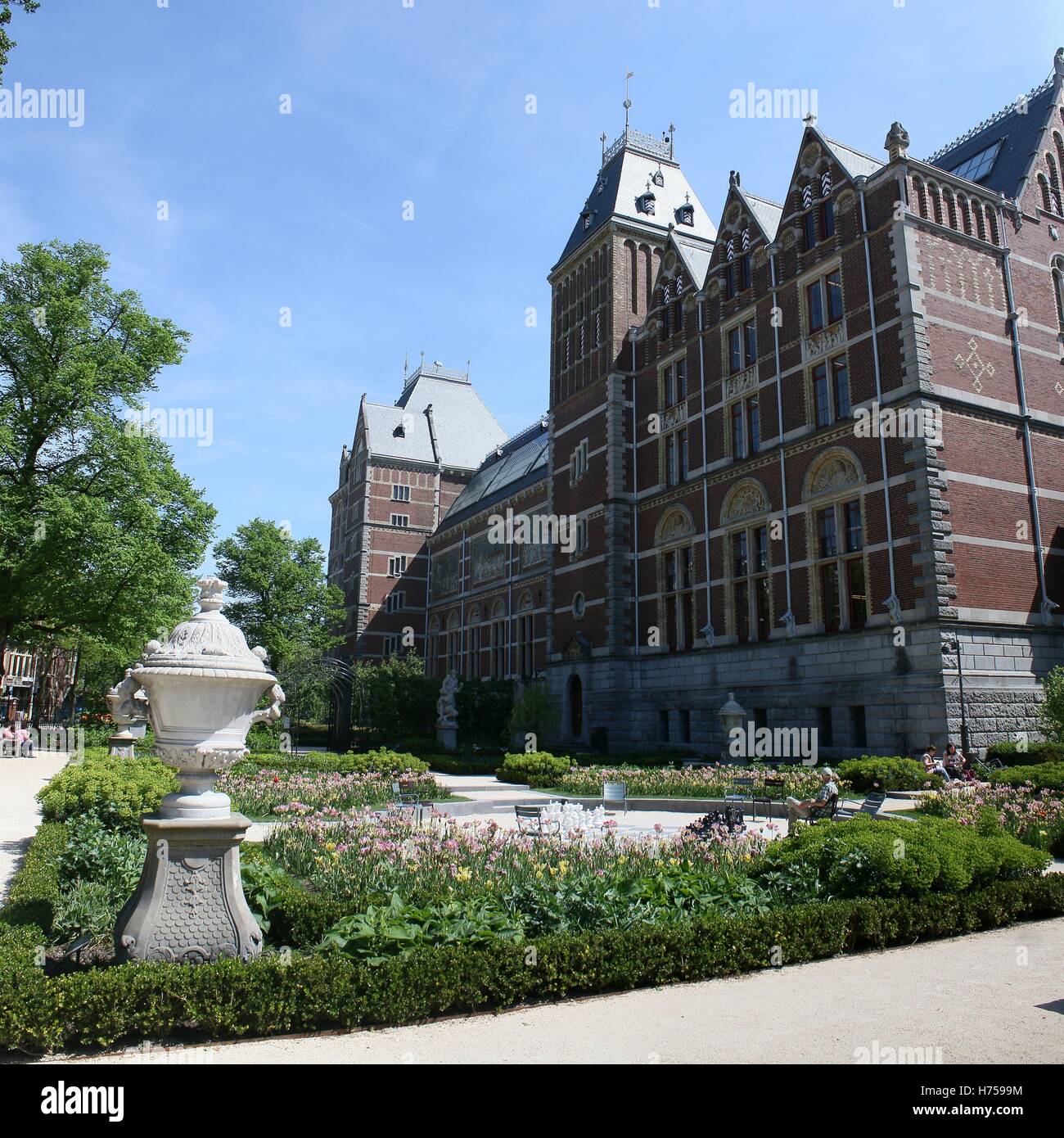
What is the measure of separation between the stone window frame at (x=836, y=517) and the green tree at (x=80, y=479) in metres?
19.9

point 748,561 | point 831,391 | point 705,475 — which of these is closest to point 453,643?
point 705,475

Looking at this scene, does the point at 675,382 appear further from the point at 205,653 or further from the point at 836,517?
the point at 205,653

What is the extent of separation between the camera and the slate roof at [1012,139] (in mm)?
27281

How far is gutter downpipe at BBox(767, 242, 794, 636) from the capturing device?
86.4 feet

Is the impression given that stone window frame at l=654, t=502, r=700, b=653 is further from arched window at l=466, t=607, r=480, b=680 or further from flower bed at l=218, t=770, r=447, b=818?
arched window at l=466, t=607, r=480, b=680

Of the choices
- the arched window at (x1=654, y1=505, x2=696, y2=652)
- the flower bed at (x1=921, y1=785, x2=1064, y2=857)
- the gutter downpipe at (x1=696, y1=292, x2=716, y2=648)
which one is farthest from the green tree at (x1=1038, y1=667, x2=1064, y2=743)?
the arched window at (x1=654, y1=505, x2=696, y2=652)

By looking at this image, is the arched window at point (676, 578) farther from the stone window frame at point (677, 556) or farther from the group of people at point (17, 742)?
the group of people at point (17, 742)

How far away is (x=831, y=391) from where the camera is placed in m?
25.8

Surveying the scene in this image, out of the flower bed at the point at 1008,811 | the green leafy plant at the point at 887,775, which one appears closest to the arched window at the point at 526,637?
the green leafy plant at the point at 887,775

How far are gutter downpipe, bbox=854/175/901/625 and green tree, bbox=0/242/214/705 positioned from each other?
21.4m

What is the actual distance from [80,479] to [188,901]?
24.3 meters

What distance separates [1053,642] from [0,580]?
99.4 ft

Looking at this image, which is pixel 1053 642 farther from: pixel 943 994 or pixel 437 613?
pixel 437 613

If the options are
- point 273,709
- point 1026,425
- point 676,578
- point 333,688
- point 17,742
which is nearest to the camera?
point 273,709
